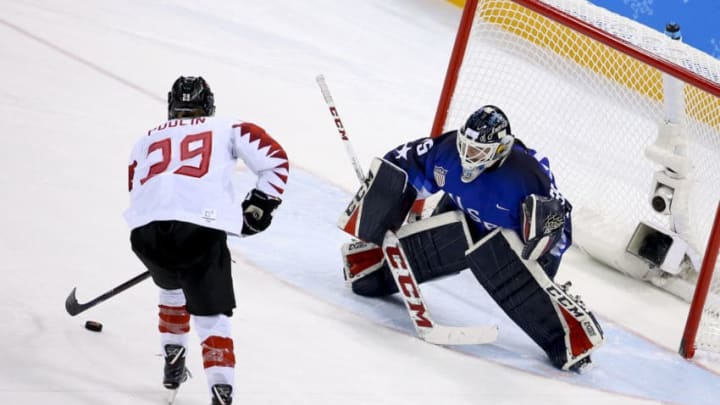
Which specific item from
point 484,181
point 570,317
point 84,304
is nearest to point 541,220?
point 484,181

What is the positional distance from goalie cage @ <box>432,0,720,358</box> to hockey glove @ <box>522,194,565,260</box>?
2.78ft

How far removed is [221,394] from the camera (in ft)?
8.70

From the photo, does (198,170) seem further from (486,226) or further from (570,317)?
(570,317)

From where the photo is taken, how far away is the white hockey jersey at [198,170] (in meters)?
2.67

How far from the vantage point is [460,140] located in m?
3.68

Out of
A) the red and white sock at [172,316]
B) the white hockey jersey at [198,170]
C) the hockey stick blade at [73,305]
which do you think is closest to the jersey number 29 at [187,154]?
the white hockey jersey at [198,170]

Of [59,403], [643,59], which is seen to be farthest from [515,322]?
[59,403]

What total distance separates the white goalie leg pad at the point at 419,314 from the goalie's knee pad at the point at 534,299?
0.13m

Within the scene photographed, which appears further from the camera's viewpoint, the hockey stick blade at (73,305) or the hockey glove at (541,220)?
the hockey glove at (541,220)

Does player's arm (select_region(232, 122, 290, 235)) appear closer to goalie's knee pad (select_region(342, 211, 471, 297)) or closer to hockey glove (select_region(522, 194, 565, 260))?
hockey glove (select_region(522, 194, 565, 260))

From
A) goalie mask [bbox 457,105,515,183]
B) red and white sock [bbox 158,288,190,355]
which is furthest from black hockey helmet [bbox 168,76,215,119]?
goalie mask [bbox 457,105,515,183]

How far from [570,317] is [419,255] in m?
0.51

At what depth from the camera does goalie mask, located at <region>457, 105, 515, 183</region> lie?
363 centimetres

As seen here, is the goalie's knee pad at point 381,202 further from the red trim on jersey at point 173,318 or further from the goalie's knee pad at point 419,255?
the red trim on jersey at point 173,318
